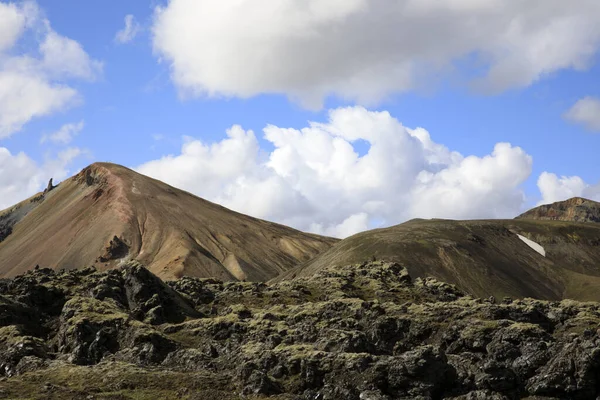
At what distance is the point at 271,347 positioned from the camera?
2891 inches

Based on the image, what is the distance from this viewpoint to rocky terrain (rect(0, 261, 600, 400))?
2346 inches

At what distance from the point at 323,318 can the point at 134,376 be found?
3164 centimetres

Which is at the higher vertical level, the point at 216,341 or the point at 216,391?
the point at 216,341

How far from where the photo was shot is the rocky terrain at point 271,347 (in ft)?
196

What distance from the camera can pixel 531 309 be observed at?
9519 centimetres

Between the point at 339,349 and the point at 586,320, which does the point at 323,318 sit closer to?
the point at 339,349

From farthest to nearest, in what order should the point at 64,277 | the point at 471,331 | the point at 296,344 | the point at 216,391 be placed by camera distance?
the point at 64,277 < the point at 471,331 < the point at 296,344 < the point at 216,391

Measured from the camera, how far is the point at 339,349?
224 ft

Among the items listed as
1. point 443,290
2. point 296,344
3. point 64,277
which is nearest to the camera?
point 296,344

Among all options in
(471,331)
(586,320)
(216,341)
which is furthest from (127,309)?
(586,320)

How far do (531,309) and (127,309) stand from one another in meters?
58.1

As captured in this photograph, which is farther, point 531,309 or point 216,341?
point 531,309

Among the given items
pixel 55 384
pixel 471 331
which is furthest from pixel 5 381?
pixel 471 331

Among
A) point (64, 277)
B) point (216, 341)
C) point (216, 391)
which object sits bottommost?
point (216, 391)
